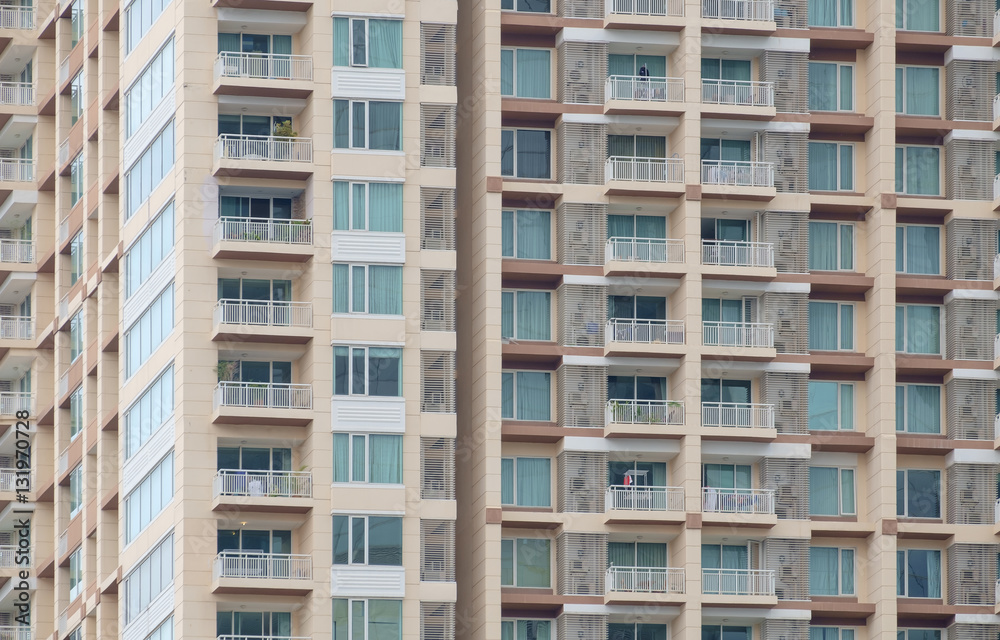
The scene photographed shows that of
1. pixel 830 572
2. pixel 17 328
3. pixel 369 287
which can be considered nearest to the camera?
pixel 369 287

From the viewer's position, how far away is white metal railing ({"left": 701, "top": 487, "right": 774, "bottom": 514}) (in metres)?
130

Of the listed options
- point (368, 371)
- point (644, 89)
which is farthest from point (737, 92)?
point (368, 371)

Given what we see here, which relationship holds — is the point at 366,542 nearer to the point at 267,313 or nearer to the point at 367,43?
the point at 267,313

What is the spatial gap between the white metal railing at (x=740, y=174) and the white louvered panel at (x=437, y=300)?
1386 cm

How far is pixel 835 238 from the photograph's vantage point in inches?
5315

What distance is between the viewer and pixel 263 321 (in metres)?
127

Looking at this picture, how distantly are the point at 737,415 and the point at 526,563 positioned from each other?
12146 millimetres

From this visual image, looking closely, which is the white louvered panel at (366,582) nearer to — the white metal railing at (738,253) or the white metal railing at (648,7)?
the white metal railing at (738,253)

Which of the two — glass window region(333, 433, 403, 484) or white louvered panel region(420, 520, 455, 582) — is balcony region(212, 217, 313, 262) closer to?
glass window region(333, 433, 403, 484)

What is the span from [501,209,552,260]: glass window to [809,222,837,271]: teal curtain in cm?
1285

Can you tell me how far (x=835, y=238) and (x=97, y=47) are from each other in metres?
39.9

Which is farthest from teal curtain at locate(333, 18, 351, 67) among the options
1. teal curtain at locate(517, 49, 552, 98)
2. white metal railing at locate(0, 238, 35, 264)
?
white metal railing at locate(0, 238, 35, 264)

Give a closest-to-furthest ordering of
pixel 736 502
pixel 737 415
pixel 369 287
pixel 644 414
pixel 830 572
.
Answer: pixel 369 287
pixel 736 502
pixel 644 414
pixel 737 415
pixel 830 572

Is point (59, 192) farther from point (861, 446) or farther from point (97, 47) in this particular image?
point (861, 446)
